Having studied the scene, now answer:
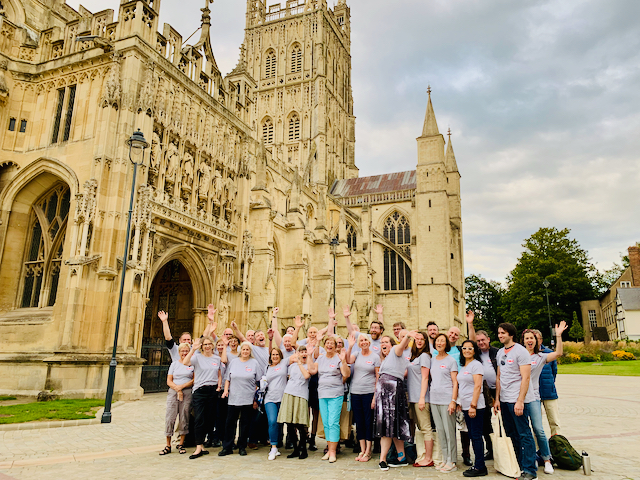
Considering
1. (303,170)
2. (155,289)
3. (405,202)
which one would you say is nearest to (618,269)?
(405,202)

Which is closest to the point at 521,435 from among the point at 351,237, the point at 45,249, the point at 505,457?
the point at 505,457

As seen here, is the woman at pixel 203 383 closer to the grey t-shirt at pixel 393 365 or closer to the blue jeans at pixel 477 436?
the grey t-shirt at pixel 393 365

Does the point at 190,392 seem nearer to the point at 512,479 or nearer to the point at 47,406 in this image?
the point at 512,479

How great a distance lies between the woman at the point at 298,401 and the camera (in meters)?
6.51

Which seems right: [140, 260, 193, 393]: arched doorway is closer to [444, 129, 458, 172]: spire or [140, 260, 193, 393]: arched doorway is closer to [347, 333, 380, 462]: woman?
[347, 333, 380, 462]: woman

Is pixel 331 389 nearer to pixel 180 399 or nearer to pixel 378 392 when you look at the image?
pixel 378 392

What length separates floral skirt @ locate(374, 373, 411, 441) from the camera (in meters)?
6.07

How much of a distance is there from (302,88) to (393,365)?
4932 centimetres

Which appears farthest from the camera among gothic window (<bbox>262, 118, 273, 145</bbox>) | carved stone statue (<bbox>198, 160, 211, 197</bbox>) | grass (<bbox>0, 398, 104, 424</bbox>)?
gothic window (<bbox>262, 118, 273, 145</bbox>)

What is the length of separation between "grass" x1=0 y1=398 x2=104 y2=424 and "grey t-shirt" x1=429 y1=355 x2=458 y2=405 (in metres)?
7.41

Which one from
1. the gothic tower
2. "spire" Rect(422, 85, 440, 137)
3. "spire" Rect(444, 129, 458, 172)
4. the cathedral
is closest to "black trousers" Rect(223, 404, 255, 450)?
the cathedral

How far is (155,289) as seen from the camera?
1944cm

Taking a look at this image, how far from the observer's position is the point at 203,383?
691 centimetres

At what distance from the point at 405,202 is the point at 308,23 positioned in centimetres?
2492
